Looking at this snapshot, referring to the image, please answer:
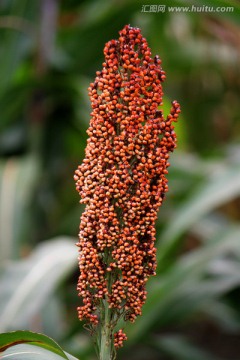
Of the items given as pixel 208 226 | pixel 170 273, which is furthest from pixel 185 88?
pixel 170 273

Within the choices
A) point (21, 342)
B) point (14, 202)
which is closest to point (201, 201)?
point (14, 202)

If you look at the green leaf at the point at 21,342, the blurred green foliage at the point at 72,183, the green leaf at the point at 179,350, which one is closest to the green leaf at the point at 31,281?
the blurred green foliage at the point at 72,183

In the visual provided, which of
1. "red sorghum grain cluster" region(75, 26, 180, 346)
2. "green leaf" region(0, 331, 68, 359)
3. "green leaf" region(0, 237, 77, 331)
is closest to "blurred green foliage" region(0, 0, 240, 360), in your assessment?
"green leaf" region(0, 237, 77, 331)

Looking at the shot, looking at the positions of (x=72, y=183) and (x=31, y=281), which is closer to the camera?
(x=31, y=281)

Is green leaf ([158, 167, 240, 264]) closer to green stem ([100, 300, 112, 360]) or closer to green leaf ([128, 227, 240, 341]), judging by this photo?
green leaf ([128, 227, 240, 341])

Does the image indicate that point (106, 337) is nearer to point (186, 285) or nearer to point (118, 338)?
point (118, 338)

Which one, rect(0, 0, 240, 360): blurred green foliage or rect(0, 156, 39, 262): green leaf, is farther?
rect(0, 156, 39, 262): green leaf
